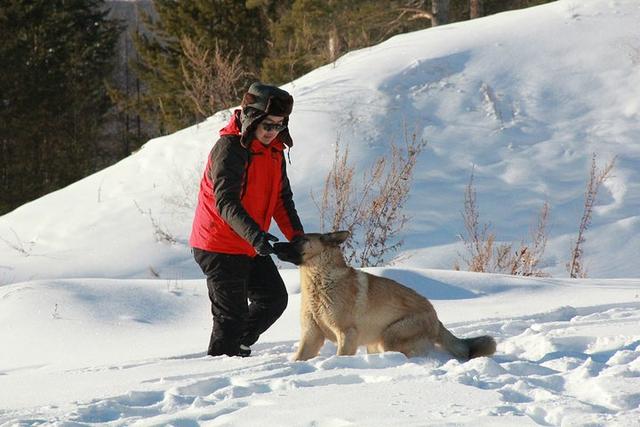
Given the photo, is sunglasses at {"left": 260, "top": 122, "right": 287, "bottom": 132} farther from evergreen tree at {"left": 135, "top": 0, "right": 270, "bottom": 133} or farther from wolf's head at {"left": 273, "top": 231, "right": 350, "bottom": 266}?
evergreen tree at {"left": 135, "top": 0, "right": 270, "bottom": 133}

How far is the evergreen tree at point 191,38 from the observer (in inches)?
949

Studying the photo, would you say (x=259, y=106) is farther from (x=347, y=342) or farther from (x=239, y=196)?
(x=347, y=342)

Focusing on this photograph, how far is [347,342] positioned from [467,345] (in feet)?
2.33

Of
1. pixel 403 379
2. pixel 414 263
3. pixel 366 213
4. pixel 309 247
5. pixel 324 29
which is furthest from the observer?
pixel 324 29

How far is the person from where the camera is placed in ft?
16.1

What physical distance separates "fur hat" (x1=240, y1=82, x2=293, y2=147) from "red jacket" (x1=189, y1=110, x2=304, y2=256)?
0.07m

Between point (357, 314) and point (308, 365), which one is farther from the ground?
point (357, 314)

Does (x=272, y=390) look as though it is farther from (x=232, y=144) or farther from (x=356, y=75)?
(x=356, y=75)

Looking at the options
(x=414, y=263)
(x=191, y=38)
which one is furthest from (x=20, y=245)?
(x=191, y=38)

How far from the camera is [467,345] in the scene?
16.6ft

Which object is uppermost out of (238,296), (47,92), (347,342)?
(47,92)

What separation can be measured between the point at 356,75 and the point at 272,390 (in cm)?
1084

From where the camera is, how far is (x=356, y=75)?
14406mm

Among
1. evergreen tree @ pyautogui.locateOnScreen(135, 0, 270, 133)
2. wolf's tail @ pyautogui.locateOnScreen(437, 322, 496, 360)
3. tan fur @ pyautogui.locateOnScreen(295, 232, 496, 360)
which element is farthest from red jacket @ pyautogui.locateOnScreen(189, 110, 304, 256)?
evergreen tree @ pyautogui.locateOnScreen(135, 0, 270, 133)
